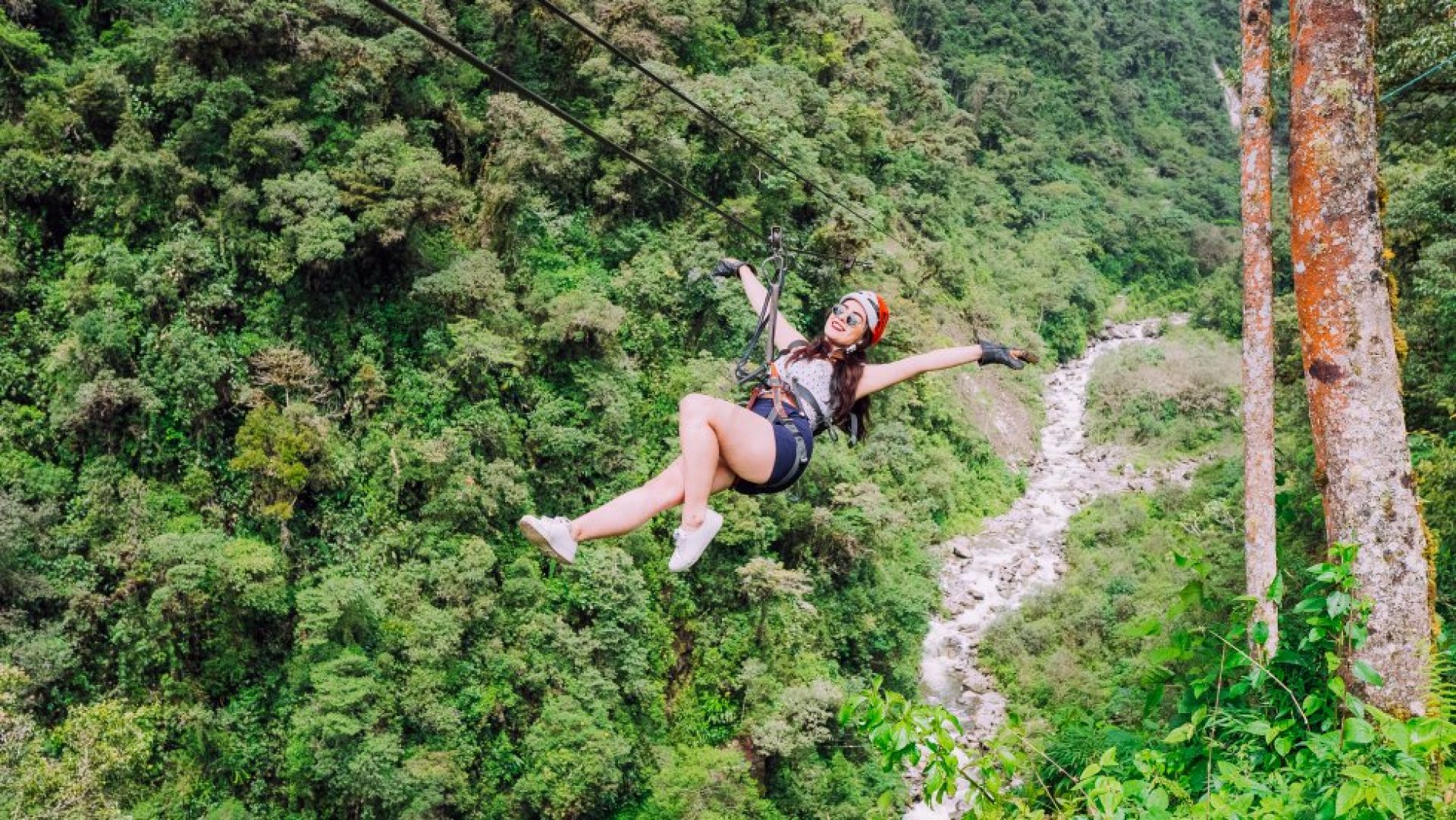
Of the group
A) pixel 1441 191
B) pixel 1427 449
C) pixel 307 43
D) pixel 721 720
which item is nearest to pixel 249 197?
pixel 307 43

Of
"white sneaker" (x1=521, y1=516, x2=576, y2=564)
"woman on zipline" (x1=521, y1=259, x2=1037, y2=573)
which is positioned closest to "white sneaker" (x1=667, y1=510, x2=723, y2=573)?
"woman on zipline" (x1=521, y1=259, x2=1037, y2=573)

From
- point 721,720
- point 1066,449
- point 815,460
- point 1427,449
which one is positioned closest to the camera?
point 1427,449

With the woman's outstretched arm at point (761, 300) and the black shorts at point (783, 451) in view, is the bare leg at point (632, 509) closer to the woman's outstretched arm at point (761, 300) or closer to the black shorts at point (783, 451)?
the black shorts at point (783, 451)

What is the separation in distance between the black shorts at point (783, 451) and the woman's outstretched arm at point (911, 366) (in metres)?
0.34

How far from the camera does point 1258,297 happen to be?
5297 millimetres

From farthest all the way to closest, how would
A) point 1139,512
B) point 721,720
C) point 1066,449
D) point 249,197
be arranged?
point 1066,449, point 1139,512, point 721,720, point 249,197

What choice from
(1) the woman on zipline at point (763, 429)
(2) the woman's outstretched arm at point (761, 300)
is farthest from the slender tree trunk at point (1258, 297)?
(2) the woman's outstretched arm at point (761, 300)

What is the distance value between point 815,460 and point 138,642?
10.5 m

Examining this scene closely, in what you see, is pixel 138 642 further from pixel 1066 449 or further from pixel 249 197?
pixel 1066 449

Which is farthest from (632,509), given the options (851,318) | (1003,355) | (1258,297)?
(1258,297)

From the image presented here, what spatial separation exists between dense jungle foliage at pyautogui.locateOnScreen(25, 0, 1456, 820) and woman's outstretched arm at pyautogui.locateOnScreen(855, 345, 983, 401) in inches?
228

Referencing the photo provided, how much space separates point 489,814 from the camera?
11.5 m

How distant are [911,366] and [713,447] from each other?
927mm

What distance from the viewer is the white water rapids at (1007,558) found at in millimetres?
16078
